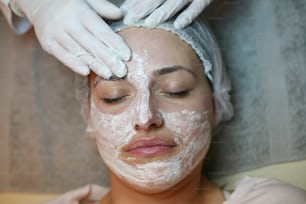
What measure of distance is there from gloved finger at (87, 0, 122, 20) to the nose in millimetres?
195

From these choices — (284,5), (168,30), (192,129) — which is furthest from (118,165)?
(284,5)

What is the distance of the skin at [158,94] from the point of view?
3.98 ft

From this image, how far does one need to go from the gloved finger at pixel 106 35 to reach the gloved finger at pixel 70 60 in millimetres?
67

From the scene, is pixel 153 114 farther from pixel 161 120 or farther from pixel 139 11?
pixel 139 11

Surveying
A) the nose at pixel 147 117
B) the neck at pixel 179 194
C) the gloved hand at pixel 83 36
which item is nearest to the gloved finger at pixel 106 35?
the gloved hand at pixel 83 36

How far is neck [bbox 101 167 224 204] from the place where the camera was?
4.22 ft

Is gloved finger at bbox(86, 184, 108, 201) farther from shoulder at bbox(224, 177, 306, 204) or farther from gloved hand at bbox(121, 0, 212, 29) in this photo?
gloved hand at bbox(121, 0, 212, 29)

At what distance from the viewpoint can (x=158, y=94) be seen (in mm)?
1230

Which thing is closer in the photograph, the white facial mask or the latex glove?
the white facial mask

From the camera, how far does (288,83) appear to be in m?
1.47

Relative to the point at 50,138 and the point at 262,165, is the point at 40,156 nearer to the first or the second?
the point at 50,138

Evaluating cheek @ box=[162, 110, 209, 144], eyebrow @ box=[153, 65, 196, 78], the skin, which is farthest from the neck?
eyebrow @ box=[153, 65, 196, 78]

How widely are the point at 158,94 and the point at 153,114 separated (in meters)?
0.05

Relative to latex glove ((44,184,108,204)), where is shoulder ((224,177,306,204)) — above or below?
above
